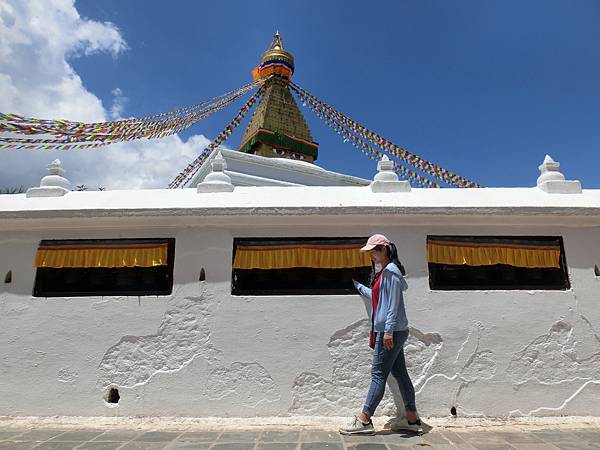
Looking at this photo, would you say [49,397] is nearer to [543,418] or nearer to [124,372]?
[124,372]

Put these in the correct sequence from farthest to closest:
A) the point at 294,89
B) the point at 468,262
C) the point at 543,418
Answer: the point at 294,89 < the point at 468,262 < the point at 543,418

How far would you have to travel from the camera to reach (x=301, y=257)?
377cm

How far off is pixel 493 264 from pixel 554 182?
54.1 inches

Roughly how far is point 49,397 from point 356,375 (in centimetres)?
276

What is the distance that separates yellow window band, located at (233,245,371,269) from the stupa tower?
10.6 m

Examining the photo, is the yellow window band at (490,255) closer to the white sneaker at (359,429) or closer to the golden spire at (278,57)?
the white sneaker at (359,429)

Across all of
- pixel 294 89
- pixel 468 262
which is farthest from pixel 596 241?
pixel 294 89

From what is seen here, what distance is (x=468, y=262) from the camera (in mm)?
3762

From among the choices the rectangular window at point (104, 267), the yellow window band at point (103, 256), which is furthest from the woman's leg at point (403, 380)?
the yellow window band at point (103, 256)

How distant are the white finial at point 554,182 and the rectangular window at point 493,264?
2.75 ft

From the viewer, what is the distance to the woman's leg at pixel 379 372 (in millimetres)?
3072

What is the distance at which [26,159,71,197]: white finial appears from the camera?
447cm

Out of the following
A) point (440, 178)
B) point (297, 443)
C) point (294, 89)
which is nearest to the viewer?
point (297, 443)

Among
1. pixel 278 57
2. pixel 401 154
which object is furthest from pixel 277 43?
pixel 401 154
